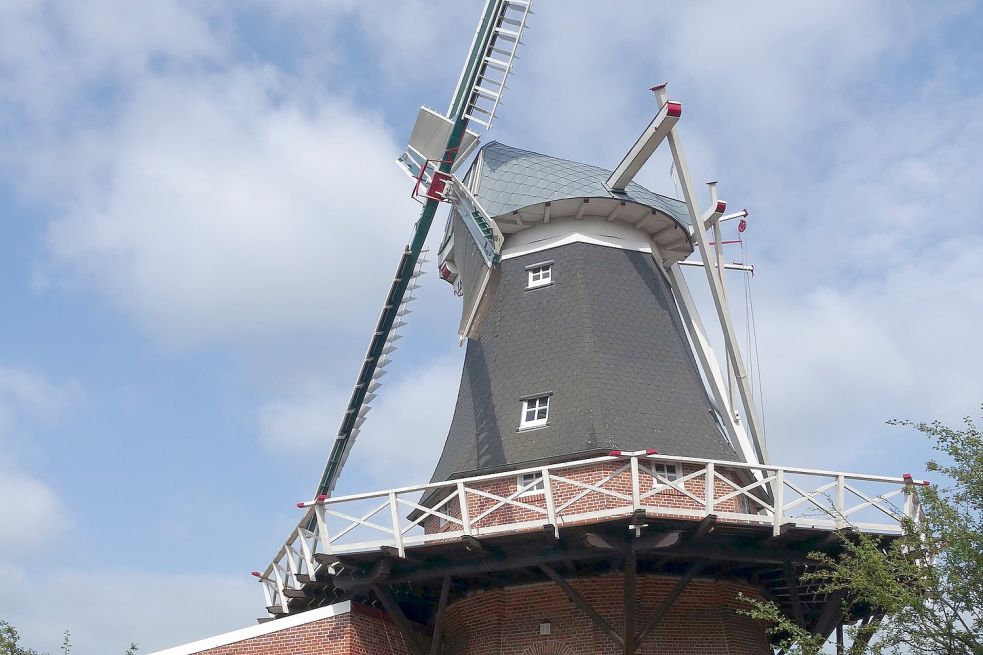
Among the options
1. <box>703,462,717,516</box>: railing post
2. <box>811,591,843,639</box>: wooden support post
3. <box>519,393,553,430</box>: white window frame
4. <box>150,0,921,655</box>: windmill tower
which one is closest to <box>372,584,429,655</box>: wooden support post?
<box>150,0,921,655</box>: windmill tower

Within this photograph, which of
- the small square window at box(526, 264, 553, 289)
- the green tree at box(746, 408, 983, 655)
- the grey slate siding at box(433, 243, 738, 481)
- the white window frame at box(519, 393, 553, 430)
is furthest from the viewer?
the small square window at box(526, 264, 553, 289)

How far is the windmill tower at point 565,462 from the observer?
12.9m

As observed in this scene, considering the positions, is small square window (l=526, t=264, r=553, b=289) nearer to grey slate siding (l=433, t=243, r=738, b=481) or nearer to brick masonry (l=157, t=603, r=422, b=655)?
grey slate siding (l=433, t=243, r=738, b=481)

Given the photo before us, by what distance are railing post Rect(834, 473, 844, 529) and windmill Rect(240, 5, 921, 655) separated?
25mm

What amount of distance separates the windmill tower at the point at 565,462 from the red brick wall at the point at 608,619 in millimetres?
27

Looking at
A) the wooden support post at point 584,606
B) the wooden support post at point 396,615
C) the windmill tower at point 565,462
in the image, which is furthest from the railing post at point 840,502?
the wooden support post at point 396,615

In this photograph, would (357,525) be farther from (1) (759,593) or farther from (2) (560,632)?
(1) (759,593)

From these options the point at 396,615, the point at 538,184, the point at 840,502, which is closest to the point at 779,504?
the point at 840,502

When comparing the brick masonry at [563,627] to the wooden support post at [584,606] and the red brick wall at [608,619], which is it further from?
the wooden support post at [584,606]

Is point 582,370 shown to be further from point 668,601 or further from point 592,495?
point 668,601

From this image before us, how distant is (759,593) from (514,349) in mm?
5201

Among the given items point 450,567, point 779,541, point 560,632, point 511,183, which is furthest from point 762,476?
point 511,183

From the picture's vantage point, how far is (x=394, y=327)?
59.6 feet

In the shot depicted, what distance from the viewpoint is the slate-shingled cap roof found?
57.2 feet
